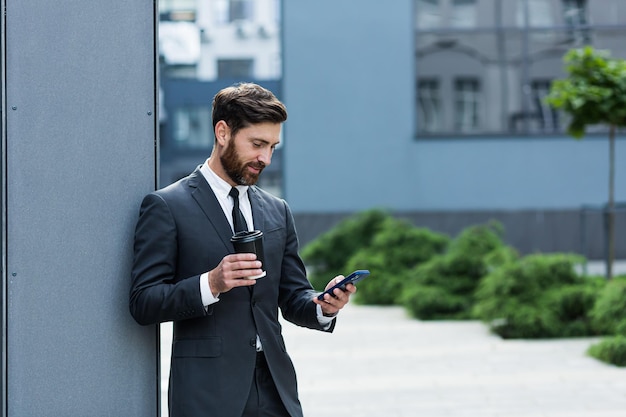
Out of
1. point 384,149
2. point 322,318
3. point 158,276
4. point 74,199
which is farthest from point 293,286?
point 384,149

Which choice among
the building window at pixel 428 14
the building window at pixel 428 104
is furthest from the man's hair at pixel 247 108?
the building window at pixel 428 14

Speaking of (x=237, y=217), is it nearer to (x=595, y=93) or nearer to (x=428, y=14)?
(x=595, y=93)

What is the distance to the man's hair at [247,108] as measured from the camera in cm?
285

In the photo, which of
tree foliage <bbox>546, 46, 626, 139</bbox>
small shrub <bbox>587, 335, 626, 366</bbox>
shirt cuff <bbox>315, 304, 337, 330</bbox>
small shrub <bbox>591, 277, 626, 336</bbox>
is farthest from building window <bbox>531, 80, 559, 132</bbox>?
shirt cuff <bbox>315, 304, 337, 330</bbox>

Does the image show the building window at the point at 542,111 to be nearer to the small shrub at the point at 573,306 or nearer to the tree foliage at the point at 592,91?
the tree foliage at the point at 592,91

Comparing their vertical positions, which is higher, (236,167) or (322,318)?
(236,167)

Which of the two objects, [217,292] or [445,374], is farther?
[445,374]

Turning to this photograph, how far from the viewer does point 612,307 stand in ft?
29.2

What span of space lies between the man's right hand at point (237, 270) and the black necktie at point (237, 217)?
0.31m

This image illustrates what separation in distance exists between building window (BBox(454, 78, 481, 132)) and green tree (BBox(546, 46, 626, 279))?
23.8 ft

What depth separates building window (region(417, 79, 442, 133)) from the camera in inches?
775

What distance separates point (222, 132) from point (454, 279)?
30.3 feet

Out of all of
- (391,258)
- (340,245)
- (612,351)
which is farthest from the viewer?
(340,245)

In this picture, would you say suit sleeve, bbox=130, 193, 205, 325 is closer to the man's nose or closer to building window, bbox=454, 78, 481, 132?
the man's nose
